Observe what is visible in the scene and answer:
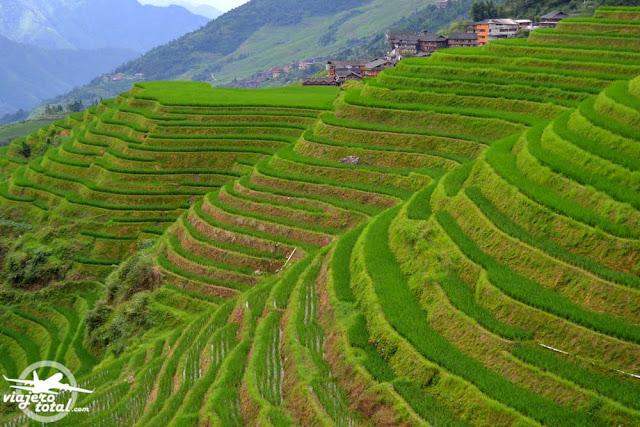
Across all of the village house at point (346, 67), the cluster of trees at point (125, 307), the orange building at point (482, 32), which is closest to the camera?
the cluster of trees at point (125, 307)

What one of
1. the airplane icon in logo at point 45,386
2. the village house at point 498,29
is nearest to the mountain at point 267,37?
the village house at point 498,29

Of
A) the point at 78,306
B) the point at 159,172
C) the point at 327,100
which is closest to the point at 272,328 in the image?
the point at 78,306

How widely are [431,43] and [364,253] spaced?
194ft

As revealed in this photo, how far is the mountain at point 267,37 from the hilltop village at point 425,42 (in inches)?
2384

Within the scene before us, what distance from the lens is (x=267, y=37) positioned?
16725 cm

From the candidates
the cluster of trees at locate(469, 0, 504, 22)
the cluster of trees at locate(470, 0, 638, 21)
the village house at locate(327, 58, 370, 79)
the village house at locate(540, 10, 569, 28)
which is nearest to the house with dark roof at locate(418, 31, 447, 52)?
the cluster of trees at locate(469, 0, 504, 22)

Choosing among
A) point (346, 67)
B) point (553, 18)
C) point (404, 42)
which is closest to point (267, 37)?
point (404, 42)

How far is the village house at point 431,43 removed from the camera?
6981 centimetres

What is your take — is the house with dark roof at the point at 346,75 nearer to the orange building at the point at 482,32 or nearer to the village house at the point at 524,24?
the orange building at the point at 482,32

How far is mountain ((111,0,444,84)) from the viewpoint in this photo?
469 feet

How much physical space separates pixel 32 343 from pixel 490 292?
19.0m

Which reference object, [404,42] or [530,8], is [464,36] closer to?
[404,42]

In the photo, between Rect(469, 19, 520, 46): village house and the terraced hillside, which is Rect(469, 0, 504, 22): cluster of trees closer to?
Rect(469, 19, 520, 46): village house

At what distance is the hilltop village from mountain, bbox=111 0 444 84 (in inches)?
2384
